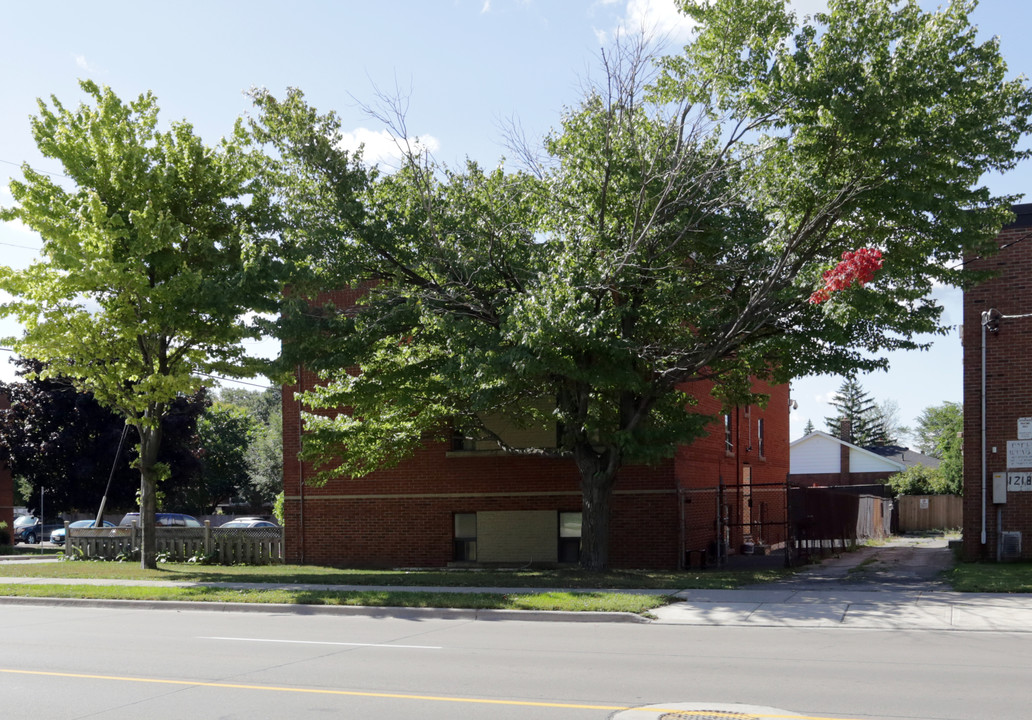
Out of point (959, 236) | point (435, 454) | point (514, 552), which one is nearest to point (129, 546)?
point (435, 454)

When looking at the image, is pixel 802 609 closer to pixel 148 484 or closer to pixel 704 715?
pixel 704 715

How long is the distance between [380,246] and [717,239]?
21.3ft

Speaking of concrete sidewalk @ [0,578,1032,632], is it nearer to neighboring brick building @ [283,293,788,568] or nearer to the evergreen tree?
neighboring brick building @ [283,293,788,568]

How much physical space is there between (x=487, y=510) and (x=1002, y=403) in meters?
12.4

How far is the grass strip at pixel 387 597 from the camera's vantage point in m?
14.9

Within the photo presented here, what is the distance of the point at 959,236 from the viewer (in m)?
16.5

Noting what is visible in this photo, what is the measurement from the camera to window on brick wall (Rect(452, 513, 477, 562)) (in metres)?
25.4

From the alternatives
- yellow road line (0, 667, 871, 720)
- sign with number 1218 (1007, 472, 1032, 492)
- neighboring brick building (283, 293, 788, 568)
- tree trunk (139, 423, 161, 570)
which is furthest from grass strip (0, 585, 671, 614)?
sign with number 1218 (1007, 472, 1032, 492)

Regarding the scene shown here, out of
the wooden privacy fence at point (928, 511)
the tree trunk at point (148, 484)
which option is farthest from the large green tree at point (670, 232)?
the wooden privacy fence at point (928, 511)

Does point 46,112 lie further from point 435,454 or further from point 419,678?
point 419,678

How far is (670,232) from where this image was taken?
18.0 meters

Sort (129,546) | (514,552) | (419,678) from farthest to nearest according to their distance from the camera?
(129,546), (514,552), (419,678)

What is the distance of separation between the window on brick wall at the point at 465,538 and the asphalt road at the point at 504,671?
1119cm

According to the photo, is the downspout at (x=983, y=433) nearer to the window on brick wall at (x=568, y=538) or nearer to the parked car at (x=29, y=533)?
the window on brick wall at (x=568, y=538)
